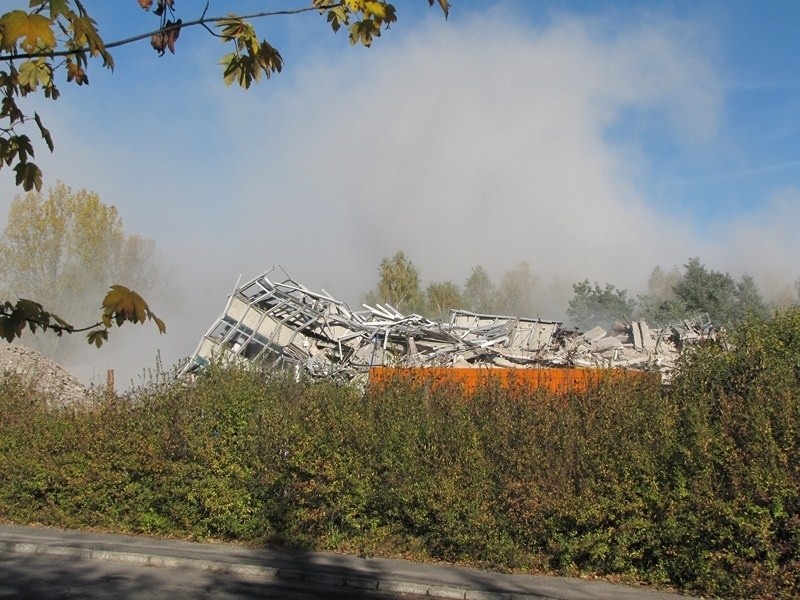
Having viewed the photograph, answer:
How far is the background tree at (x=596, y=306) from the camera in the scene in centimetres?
3662

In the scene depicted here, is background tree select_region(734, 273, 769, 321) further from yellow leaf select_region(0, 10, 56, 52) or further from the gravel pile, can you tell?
yellow leaf select_region(0, 10, 56, 52)

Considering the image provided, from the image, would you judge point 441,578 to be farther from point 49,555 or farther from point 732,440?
point 49,555

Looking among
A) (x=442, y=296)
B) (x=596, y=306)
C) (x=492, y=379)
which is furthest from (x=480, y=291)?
(x=492, y=379)

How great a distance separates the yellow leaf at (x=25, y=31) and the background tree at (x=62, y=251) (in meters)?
48.5

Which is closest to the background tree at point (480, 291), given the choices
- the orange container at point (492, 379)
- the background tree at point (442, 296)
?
the background tree at point (442, 296)

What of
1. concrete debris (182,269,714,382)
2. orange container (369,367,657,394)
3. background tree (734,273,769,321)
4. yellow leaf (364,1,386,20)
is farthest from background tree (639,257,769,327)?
yellow leaf (364,1,386,20)

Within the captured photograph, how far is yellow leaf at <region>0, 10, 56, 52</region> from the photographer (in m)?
3.50

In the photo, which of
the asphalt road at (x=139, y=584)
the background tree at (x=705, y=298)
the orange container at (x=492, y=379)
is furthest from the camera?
the background tree at (x=705, y=298)

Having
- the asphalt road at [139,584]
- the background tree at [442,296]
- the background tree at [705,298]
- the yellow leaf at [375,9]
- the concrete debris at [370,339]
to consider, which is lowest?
the asphalt road at [139,584]

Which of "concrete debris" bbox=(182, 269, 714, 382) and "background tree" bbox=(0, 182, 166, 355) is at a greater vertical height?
"background tree" bbox=(0, 182, 166, 355)

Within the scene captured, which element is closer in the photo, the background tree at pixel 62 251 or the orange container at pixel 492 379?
the orange container at pixel 492 379

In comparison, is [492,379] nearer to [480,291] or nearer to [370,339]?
[370,339]

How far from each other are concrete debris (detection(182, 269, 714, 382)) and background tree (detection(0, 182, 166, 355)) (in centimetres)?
2978

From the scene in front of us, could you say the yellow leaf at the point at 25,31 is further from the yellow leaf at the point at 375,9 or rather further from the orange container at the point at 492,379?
the orange container at the point at 492,379
